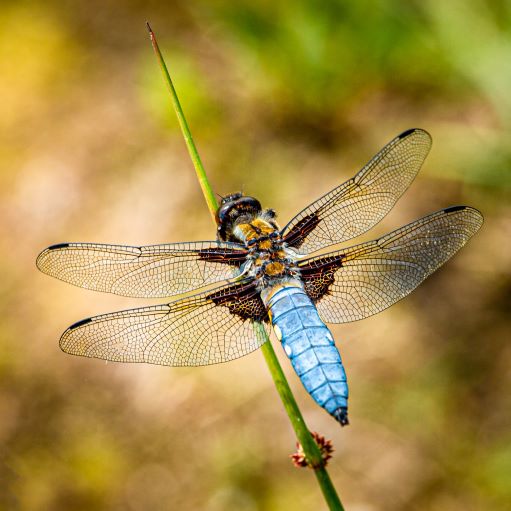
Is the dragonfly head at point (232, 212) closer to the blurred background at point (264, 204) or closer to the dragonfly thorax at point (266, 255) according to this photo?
the dragonfly thorax at point (266, 255)

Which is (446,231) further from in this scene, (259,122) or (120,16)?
(120,16)

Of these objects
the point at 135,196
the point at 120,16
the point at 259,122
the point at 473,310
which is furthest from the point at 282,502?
the point at 120,16

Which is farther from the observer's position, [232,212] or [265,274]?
[232,212]

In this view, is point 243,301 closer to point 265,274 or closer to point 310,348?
point 265,274

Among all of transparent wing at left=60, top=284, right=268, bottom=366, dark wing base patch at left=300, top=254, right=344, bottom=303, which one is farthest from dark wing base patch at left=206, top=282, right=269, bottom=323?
dark wing base patch at left=300, top=254, right=344, bottom=303

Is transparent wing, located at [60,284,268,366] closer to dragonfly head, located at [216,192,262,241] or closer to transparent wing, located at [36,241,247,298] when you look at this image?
transparent wing, located at [36,241,247,298]

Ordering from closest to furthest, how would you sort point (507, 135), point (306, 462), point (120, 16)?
1. point (306, 462)
2. point (507, 135)
3. point (120, 16)

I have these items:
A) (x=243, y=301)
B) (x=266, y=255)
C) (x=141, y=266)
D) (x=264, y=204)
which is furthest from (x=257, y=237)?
(x=264, y=204)
